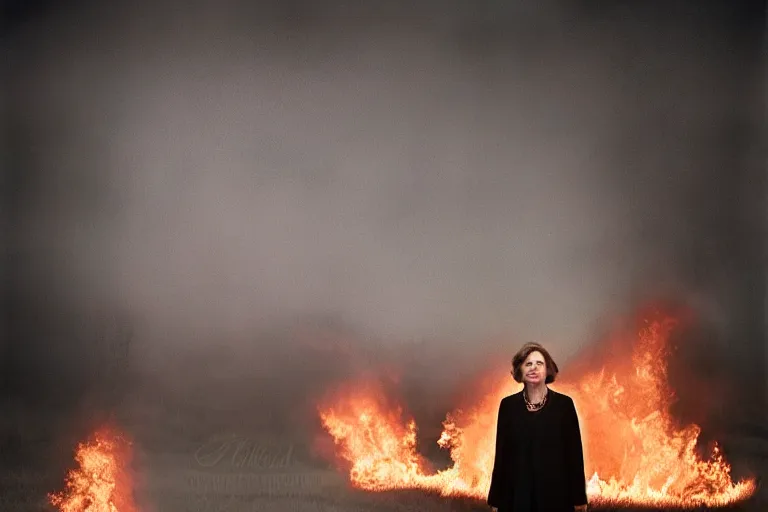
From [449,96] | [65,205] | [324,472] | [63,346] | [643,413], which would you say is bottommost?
[324,472]

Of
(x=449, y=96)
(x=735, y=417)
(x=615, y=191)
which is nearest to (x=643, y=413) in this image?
(x=735, y=417)

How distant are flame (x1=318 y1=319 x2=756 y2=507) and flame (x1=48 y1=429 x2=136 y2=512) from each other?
3.59ft

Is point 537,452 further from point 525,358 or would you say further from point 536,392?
point 525,358

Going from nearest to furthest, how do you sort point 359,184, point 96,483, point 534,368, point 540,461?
point 540,461 < point 534,368 < point 96,483 < point 359,184

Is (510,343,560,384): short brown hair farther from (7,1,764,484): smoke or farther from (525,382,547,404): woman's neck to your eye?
(7,1,764,484): smoke

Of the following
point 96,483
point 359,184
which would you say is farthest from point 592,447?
point 96,483

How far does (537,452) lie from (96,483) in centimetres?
228

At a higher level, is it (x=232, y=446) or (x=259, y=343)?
(x=259, y=343)

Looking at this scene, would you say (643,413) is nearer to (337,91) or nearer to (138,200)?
(337,91)

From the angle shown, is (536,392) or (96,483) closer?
(536,392)

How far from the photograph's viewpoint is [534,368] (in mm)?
3994

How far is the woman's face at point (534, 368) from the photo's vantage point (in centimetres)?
398

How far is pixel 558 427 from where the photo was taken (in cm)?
393

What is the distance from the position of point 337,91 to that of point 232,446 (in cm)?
196
